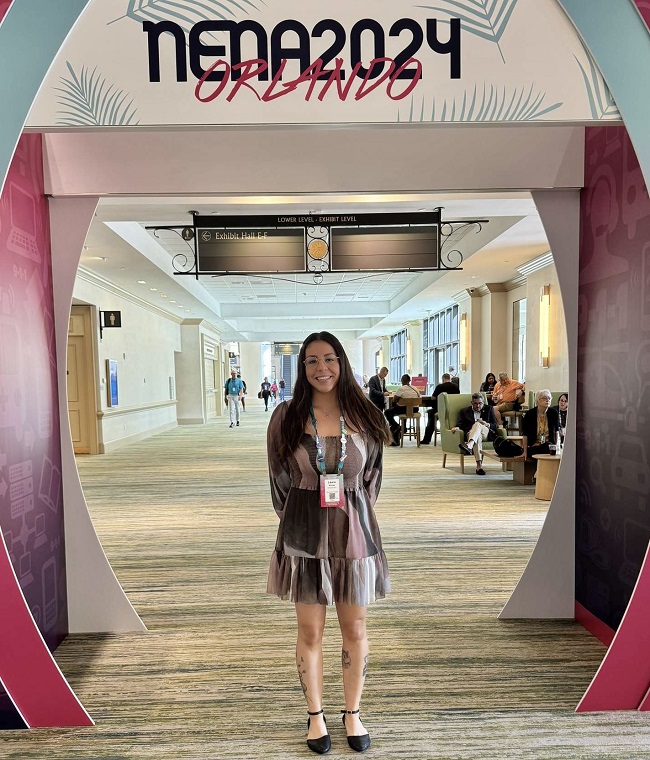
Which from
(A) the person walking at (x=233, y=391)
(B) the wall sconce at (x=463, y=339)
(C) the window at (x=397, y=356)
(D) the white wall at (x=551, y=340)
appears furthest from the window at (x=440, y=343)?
(A) the person walking at (x=233, y=391)

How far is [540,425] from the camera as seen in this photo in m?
6.63

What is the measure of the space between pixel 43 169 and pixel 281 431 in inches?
76.5

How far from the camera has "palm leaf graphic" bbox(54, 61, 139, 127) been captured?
5.80 ft

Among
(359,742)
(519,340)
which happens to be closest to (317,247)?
(359,742)

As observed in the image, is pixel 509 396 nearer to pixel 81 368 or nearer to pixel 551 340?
pixel 551 340

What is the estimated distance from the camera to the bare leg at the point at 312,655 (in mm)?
2016

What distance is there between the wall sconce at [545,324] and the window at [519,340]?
1.54m

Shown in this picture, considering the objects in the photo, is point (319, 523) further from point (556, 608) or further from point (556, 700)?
point (556, 608)

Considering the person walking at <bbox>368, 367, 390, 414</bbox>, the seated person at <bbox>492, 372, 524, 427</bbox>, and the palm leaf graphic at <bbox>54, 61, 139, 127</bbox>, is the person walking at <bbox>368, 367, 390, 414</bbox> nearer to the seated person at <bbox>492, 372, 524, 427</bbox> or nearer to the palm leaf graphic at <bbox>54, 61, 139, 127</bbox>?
the seated person at <bbox>492, 372, 524, 427</bbox>

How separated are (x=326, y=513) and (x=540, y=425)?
5.34m

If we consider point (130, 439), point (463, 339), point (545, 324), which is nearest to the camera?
point (545, 324)

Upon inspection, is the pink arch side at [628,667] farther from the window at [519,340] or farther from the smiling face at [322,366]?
the window at [519,340]

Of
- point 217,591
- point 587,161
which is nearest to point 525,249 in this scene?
point 587,161

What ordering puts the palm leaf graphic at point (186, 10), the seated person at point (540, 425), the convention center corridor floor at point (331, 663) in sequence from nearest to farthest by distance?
the palm leaf graphic at point (186, 10) → the convention center corridor floor at point (331, 663) → the seated person at point (540, 425)
